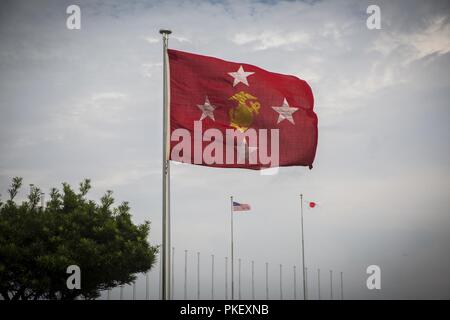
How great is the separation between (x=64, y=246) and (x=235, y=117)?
59.0 feet

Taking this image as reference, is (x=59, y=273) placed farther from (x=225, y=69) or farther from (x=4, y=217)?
(x=225, y=69)

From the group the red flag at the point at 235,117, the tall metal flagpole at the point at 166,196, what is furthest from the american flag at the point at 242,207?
the tall metal flagpole at the point at 166,196

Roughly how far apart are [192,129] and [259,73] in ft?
10.1

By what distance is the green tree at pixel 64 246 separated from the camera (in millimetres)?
29078

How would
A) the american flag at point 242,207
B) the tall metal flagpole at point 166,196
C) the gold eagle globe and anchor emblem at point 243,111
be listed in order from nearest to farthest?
the tall metal flagpole at point 166,196
the gold eagle globe and anchor emblem at point 243,111
the american flag at point 242,207

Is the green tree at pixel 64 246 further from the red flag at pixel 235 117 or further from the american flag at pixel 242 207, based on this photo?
the red flag at pixel 235 117

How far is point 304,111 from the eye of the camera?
53.6ft

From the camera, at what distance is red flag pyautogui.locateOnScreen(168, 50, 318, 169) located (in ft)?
47.8

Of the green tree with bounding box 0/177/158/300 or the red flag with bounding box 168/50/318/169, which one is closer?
the red flag with bounding box 168/50/318/169

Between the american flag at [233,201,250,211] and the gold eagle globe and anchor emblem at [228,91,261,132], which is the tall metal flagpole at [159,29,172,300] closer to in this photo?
the gold eagle globe and anchor emblem at [228,91,261,132]

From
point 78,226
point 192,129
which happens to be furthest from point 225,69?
point 78,226

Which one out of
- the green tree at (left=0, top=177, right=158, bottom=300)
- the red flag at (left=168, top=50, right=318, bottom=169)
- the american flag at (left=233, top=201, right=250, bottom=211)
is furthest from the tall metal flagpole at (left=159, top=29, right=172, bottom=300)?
the american flag at (left=233, top=201, right=250, bottom=211)

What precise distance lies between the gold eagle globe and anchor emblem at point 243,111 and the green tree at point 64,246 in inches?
686

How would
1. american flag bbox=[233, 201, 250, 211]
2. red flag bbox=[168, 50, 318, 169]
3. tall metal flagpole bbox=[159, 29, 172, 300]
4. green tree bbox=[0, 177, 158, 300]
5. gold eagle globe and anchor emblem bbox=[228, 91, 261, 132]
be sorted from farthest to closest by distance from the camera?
american flag bbox=[233, 201, 250, 211]
green tree bbox=[0, 177, 158, 300]
gold eagle globe and anchor emblem bbox=[228, 91, 261, 132]
red flag bbox=[168, 50, 318, 169]
tall metal flagpole bbox=[159, 29, 172, 300]
